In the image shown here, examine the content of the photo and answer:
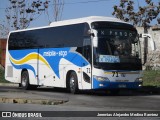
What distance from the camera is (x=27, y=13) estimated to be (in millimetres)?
47938

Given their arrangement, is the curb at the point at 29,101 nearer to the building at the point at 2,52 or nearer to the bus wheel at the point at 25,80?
the bus wheel at the point at 25,80

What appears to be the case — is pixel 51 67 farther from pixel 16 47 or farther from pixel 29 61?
pixel 16 47

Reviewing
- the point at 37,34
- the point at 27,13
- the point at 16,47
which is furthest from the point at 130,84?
the point at 27,13

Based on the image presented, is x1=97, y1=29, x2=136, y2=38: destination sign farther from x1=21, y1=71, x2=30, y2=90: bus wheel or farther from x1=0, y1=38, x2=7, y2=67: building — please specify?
x1=0, y1=38, x2=7, y2=67: building

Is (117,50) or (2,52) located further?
(2,52)

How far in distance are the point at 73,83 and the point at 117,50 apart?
287 cm

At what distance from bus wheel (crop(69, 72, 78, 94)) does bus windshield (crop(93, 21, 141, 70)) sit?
1888mm

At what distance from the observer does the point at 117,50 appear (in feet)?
70.2

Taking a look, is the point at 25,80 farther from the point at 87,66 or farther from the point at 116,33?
the point at 116,33

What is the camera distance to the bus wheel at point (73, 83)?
888 inches

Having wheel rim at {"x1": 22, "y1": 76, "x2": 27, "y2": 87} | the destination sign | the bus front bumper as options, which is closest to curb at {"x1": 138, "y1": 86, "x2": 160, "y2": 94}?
the bus front bumper

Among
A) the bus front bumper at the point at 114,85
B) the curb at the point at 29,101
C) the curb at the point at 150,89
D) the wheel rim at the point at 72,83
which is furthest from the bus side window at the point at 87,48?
the curb at the point at 150,89

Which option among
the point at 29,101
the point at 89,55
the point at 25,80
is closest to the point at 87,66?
the point at 89,55

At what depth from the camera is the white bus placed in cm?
2120
